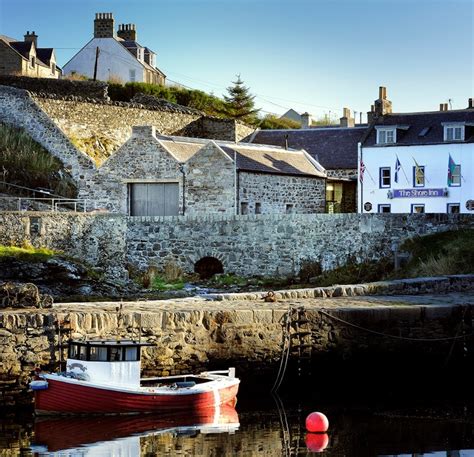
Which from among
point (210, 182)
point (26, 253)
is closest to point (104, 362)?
point (26, 253)

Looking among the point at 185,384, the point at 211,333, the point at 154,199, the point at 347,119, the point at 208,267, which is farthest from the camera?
the point at 347,119

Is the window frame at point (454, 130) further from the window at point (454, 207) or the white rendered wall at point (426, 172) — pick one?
the window at point (454, 207)

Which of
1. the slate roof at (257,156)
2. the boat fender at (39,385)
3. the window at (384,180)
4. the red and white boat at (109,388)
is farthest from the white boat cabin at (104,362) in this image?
the window at (384,180)

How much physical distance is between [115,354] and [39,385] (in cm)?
121

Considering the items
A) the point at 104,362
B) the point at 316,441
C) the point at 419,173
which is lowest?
the point at 316,441

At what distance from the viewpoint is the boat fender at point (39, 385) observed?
16.7 metres

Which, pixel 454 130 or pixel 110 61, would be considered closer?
pixel 454 130

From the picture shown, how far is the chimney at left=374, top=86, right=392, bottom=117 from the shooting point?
49219 millimetres

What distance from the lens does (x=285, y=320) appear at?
Answer: 20062 mm

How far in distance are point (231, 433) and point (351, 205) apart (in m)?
30.4

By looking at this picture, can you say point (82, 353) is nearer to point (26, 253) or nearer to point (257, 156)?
point (26, 253)

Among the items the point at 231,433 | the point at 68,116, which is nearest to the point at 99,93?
the point at 68,116

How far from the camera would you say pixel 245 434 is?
1702cm

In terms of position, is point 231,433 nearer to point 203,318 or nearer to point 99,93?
point 203,318
